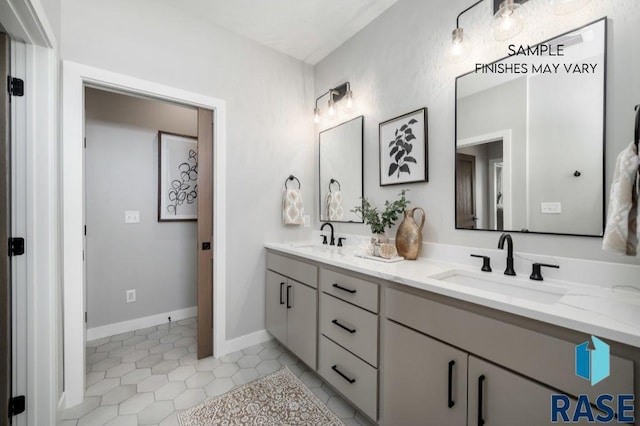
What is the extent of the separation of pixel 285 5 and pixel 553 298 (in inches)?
98.1

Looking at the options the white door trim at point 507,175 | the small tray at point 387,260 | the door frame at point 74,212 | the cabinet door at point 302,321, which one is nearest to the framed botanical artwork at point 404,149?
the white door trim at point 507,175

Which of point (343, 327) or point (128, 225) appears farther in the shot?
point (128, 225)

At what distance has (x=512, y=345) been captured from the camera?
94 centimetres

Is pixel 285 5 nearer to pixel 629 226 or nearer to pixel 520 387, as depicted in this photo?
pixel 629 226

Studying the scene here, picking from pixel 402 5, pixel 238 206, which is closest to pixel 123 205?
pixel 238 206

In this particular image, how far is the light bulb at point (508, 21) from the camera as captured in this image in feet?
4.31

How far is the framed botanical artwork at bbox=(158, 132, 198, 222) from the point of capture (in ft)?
9.32

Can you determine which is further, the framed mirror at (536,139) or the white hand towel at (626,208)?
the framed mirror at (536,139)

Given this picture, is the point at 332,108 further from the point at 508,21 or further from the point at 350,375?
the point at 350,375

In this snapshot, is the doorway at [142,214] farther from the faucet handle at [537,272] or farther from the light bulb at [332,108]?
the faucet handle at [537,272]

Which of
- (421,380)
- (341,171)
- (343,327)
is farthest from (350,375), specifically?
(341,171)

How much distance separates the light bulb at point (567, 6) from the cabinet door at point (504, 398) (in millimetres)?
1560

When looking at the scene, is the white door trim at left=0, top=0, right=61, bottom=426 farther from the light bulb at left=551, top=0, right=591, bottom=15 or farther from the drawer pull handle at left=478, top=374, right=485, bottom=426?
the light bulb at left=551, top=0, right=591, bottom=15

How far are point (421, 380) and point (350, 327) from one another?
18.2 inches
